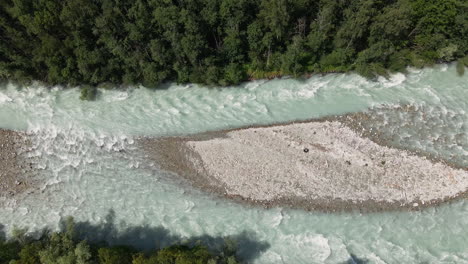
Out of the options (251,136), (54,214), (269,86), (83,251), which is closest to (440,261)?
(251,136)

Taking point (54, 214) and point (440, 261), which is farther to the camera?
point (54, 214)

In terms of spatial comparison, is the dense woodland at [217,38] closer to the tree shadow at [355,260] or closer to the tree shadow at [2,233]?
the tree shadow at [2,233]

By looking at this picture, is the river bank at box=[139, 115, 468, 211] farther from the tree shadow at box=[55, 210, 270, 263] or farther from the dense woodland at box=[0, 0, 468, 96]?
the dense woodland at box=[0, 0, 468, 96]

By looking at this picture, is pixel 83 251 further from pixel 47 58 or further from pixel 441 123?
pixel 441 123

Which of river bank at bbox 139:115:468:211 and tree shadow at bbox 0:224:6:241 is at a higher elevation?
river bank at bbox 139:115:468:211

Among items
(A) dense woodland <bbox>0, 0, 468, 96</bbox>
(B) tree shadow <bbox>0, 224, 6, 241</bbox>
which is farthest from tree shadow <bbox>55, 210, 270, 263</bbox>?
(A) dense woodland <bbox>0, 0, 468, 96</bbox>

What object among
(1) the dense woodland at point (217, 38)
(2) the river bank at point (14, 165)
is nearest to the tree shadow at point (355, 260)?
(1) the dense woodland at point (217, 38)
